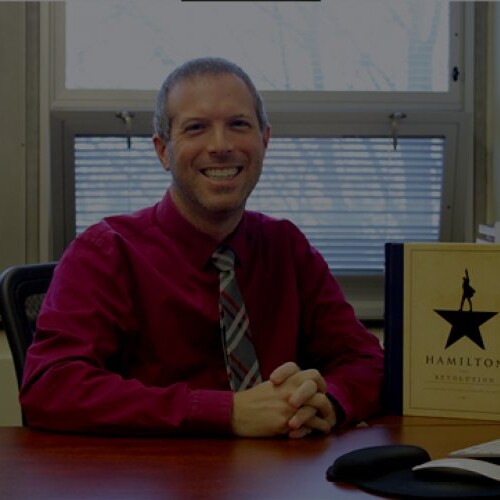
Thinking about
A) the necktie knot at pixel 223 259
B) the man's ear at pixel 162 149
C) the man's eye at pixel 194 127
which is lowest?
the necktie knot at pixel 223 259

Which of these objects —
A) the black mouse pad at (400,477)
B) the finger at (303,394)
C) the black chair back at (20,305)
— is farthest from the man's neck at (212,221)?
the black mouse pad at (400,477)

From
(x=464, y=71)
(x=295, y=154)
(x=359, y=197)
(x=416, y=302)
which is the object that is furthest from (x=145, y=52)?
(x=416, y=302)

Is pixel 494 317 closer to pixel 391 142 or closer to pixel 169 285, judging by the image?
pixel 169 285

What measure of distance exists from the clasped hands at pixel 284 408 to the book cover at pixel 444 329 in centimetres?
A: 19

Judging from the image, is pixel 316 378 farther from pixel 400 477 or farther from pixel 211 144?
pixel 211 144

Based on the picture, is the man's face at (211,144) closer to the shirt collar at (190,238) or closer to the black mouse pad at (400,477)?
the shirt collar at (190,238)

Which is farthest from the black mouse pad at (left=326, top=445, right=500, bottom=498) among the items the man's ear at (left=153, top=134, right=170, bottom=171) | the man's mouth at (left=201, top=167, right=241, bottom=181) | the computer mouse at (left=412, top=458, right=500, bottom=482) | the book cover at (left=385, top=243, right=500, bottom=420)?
the man's ear at (left=153, top=134, right=170, bottom=171)

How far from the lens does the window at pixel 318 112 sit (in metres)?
2.90

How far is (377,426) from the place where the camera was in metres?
1.57

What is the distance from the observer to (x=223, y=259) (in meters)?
1.86

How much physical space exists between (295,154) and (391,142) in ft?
1.03

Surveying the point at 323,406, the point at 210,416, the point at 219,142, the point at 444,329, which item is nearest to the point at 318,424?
the point at 323,406

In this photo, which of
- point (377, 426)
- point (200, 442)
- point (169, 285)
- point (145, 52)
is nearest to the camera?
point (200, 442)

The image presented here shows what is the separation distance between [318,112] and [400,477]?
1.88m
